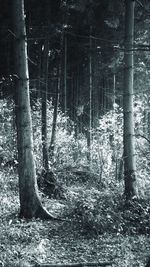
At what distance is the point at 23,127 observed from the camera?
9289mm

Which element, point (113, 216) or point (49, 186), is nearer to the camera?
point (113, 216)

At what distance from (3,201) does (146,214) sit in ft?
16.2

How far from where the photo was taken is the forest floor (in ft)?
21.9

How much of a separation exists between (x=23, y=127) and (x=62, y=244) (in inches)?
140

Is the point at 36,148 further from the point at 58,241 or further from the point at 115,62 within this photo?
the point at 58,241

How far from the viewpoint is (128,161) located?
1170 cm

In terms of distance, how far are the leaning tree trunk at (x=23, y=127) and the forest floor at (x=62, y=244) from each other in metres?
0.51

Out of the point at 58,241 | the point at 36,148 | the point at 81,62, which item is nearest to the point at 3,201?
the point at 58,241

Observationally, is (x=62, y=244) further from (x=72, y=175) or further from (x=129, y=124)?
(x=72, y=175)

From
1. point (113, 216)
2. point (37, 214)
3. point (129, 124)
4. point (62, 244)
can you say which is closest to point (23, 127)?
point (37, 214)

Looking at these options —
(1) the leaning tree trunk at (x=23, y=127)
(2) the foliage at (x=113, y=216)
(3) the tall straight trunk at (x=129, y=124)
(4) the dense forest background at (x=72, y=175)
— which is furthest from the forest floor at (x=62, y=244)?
(3) the tall straight trunk at (x=129, y=124)

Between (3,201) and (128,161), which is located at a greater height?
(128,161)

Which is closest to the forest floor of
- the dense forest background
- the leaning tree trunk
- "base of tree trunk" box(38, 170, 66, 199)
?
the dense forest background

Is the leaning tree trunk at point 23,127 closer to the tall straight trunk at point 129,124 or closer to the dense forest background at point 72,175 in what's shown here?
the dense forest background at point 72,175
